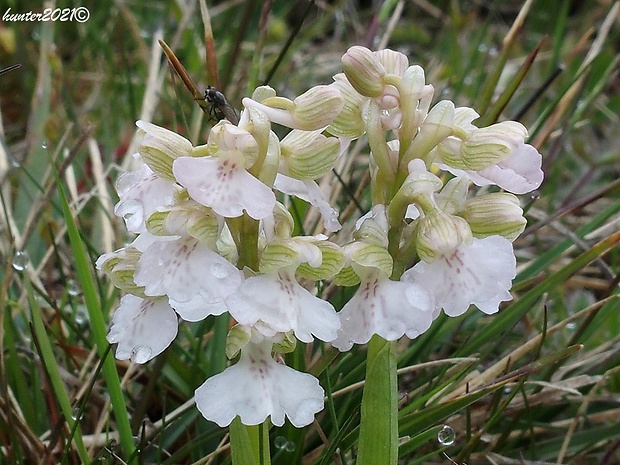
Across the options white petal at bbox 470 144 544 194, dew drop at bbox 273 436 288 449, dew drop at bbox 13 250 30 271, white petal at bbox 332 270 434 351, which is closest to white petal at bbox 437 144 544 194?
white petal at bbox 470 144 544 194

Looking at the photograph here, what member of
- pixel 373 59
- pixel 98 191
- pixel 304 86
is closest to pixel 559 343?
pixel 373 59

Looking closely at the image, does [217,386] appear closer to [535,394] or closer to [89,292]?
[89,292]

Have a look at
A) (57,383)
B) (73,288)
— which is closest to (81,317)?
(73,288)

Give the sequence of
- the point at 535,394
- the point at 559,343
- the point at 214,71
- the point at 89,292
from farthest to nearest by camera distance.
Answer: the point at 559,343 < the point at 214,71 < the point at 535,394 < the point at 89,292

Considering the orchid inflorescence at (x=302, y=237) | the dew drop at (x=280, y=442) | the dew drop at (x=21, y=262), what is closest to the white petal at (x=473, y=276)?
the orchid inflorescence at (x=302, y=237)

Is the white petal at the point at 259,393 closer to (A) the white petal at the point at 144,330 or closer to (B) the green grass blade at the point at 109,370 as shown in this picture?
(A) the white petal at the point at 144,330

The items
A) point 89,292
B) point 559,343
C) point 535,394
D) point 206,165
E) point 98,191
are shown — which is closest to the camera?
point 206,165
